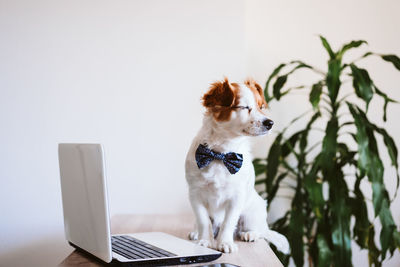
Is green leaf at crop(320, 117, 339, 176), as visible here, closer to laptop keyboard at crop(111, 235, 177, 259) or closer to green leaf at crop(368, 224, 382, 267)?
green leaf at crop(368, 224, 382, 267)

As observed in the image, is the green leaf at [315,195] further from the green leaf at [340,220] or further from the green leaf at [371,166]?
the green leaf at [371,166]

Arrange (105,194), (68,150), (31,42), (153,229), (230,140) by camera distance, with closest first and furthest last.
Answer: (105,194) < (68,150) < (230,140) < (153,229) < (31,42)

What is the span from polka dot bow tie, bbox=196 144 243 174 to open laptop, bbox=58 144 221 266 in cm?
23

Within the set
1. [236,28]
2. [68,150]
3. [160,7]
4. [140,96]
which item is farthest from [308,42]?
[68,150]

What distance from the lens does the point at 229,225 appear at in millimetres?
1231

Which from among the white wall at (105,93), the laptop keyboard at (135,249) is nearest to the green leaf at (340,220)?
the white wall at (105,93)

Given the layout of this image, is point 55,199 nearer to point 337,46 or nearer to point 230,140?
point 230,140

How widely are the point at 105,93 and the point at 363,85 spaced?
4.01ft

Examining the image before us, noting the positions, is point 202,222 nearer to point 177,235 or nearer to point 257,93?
point 177,235

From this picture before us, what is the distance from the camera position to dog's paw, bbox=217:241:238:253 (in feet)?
3.85

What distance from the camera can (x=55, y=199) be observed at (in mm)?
2119

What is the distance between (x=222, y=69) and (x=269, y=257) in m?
1.19

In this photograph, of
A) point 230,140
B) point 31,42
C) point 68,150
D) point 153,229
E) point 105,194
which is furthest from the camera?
point 31,42

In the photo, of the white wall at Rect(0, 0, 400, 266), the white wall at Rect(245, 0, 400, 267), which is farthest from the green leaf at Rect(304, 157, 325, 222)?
the white wall at Rect(0, 0, 400, 266)
